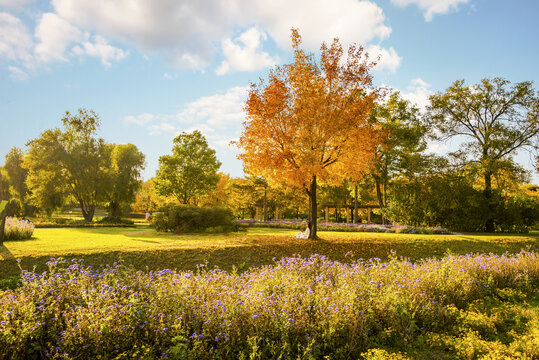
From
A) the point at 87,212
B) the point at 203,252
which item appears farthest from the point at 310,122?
the point at 87,212

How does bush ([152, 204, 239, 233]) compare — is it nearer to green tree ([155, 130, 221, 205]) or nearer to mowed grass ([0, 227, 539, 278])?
mowed grass ([0, 227, 539, 278])

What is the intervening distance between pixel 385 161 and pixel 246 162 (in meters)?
15.5

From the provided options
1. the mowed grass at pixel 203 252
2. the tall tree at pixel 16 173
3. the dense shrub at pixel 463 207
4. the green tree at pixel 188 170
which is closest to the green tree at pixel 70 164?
the green tree at pixel 188 170

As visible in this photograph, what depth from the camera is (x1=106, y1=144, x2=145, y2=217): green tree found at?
31700 millimetres

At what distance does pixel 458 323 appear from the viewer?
197 inches

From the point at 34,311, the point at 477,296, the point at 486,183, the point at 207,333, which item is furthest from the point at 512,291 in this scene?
the point at 486,183

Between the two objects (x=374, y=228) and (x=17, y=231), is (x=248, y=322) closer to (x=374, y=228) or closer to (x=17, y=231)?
(x=17, y=231)

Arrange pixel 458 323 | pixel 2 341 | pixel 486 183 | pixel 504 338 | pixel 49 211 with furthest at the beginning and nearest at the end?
pixel 49 211
pixel 486 183
pixel 458 323
pixel 504 338
pixel 2 341

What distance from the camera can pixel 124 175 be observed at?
1299 inches

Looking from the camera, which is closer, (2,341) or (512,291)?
(2,341)

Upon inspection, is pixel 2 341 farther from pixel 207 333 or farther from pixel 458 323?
pixel 458 323

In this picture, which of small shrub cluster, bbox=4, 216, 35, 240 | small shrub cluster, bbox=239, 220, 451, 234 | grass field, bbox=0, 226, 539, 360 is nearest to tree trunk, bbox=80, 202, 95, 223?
small shrub cluster, bbox=239, 220, 451, 234

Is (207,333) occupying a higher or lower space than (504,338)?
higher

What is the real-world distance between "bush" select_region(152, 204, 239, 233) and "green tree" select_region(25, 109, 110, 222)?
46.4 ft
